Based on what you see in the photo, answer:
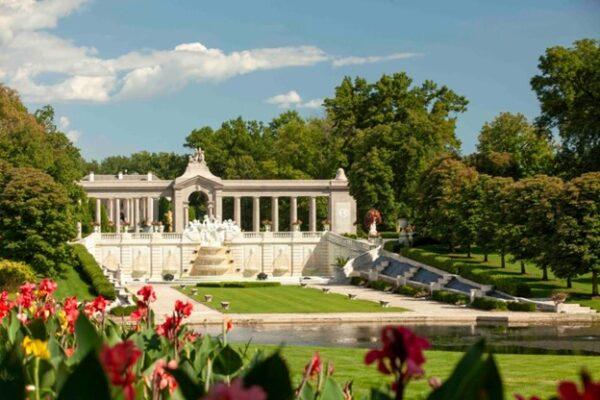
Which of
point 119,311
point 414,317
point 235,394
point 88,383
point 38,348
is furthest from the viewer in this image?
point 414,317

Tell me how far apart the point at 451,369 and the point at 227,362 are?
13.9 meters

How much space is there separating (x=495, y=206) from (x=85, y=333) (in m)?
59.0

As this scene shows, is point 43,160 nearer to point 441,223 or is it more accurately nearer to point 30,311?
point 441,223

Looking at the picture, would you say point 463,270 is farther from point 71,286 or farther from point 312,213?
point 312,213

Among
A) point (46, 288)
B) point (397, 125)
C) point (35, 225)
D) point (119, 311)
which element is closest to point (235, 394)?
point (46, 288)

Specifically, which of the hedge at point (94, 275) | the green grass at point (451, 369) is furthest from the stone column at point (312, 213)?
the green grass at point (451, 369)

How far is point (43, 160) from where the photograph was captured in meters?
72.5

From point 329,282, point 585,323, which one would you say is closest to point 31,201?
point 329,282

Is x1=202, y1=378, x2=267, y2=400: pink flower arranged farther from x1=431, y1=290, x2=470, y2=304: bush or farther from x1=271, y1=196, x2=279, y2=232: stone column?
Answer: x1=271, y1=196, x2=279, y2=232: stone column

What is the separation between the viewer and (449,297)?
56719mm

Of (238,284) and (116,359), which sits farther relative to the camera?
(238,284)

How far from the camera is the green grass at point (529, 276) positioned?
5222 centimetres

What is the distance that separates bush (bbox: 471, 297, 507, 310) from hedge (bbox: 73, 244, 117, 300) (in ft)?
59.3

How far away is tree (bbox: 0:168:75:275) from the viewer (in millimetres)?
57344
